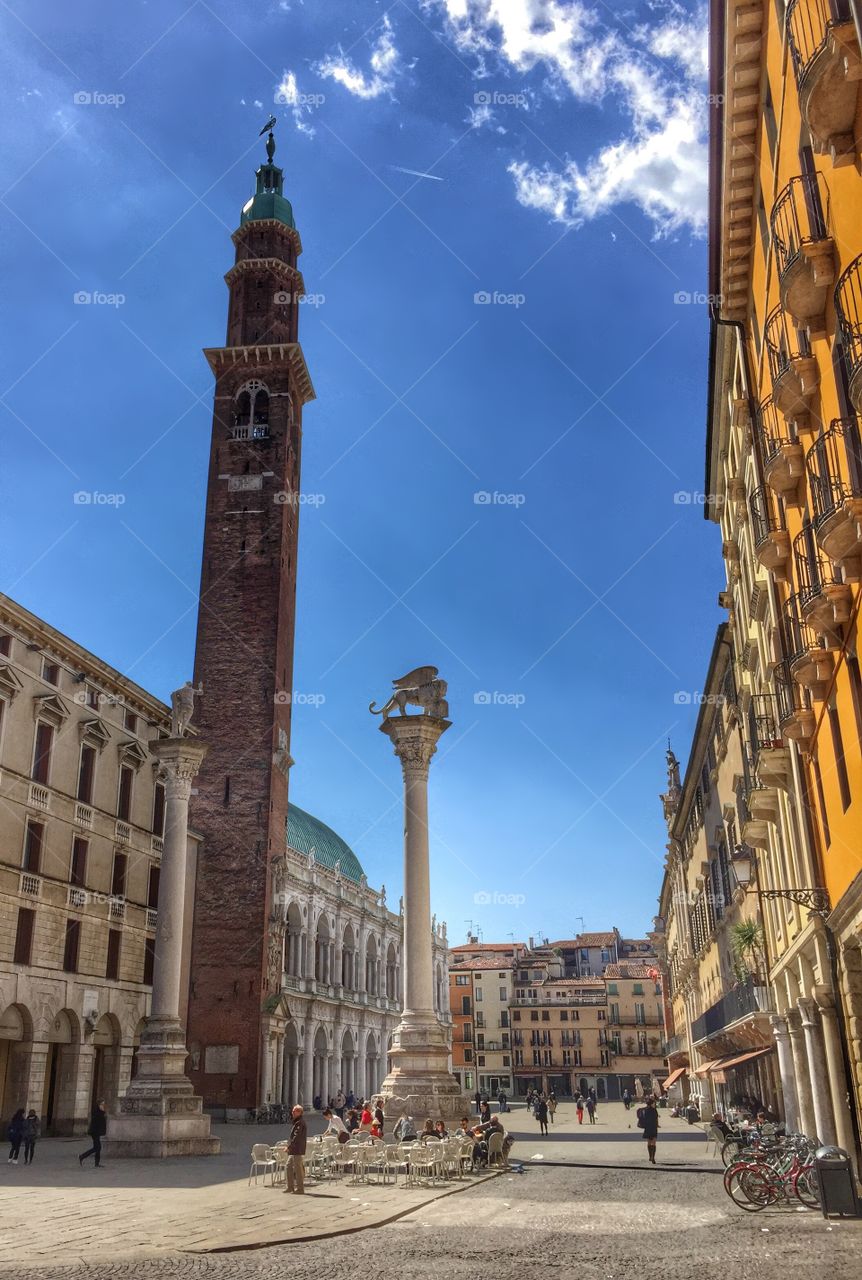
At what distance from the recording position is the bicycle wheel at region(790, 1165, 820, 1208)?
14.7 m

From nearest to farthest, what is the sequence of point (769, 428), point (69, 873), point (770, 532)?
1. point (770, 532)
2. point (769, 428)
3. point (69, 873)

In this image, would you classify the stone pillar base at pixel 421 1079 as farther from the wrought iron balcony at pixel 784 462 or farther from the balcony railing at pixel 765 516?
the wrought iron balcony at pixel 784 462

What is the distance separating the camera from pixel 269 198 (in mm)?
60875

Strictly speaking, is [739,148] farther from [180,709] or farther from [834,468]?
[180,709]

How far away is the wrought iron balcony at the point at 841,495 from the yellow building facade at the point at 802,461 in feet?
0.10

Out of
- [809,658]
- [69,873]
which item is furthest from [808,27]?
[69,873]

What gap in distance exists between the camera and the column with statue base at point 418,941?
24703 mm

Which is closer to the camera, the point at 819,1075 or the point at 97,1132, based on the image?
the point at 819,1075

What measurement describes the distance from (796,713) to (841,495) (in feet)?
19.6

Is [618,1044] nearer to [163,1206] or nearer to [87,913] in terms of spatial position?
[87,913]

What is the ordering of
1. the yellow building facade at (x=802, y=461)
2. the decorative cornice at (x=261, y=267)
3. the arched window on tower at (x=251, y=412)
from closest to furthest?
the yellow building facade at (x=802, y=461)
the arched window on tower at (x=251, y=412)
the decorative cornice at (x=261, y=267)

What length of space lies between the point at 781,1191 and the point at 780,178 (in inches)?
567

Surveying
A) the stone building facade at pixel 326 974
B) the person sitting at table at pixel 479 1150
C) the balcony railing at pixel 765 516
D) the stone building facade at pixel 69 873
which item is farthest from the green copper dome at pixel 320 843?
the balcony railing at pixel 765 516

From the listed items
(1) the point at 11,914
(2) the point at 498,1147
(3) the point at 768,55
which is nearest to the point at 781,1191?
(2) the point at 498,1147
